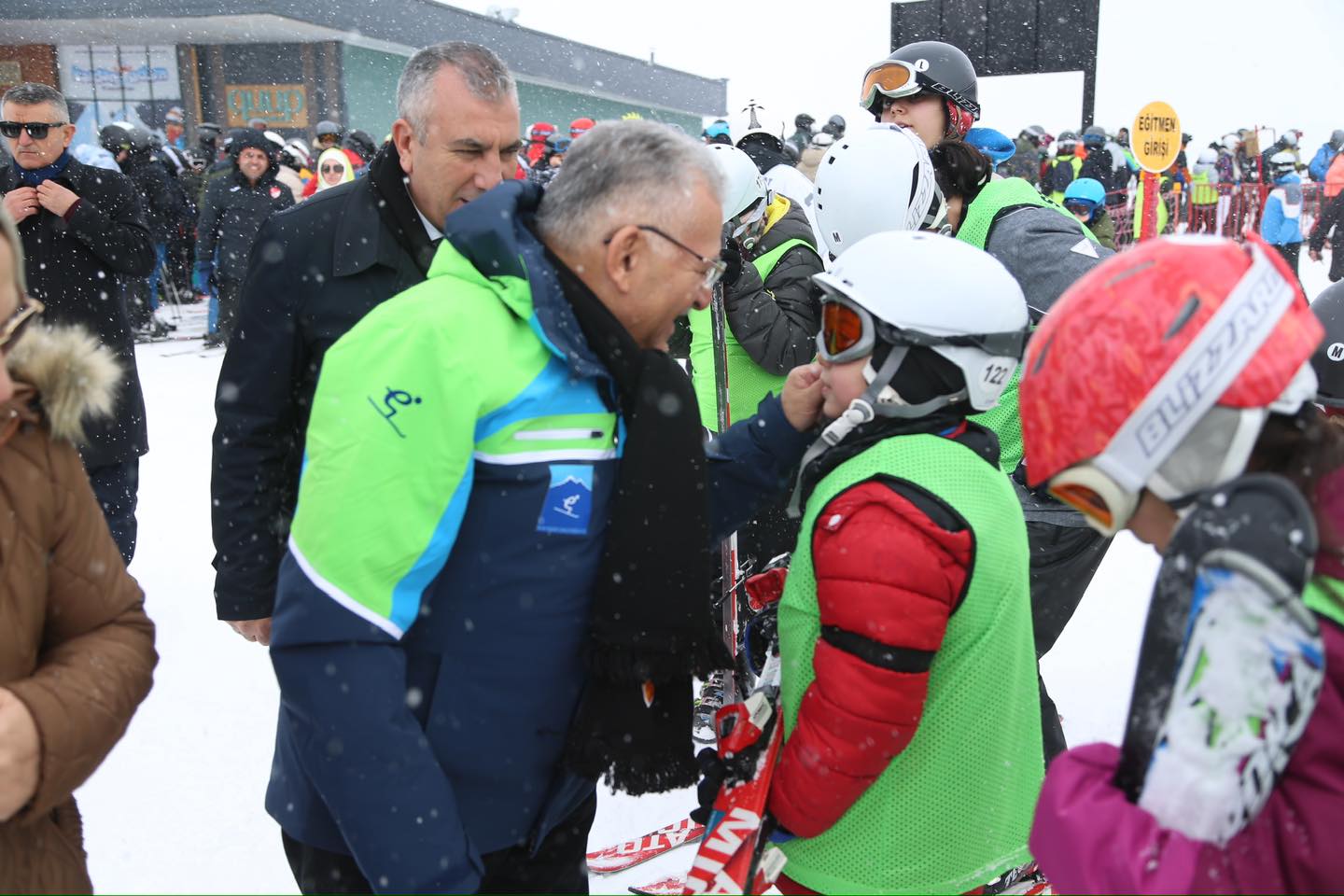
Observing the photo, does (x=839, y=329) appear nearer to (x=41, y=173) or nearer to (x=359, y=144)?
(x=41, y=173)

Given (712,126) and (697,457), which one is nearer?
(697,457)

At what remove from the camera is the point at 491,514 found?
5.33 feet

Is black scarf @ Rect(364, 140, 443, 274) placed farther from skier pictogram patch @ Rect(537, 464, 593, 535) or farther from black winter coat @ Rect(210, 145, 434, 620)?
skier pictogram patch @ Rect(537, 464, 593, 535)

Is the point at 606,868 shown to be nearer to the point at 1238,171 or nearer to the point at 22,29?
the point at 1238,171

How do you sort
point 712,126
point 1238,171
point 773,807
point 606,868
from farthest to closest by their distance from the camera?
1. point 1238,171
2. point 712,126
3. point 606,868
4. point 773,807

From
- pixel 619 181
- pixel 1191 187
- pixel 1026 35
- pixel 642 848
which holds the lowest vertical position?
pixel 642 848

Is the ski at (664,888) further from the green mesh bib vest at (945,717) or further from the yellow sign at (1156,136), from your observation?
the yellow sign at (1156,136)

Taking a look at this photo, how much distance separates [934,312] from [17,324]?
150cm

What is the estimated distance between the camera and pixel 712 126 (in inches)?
580

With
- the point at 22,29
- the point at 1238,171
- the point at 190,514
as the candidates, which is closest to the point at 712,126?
the point at 190,514

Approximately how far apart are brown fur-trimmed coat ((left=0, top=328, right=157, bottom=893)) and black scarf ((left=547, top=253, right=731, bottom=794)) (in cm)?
70

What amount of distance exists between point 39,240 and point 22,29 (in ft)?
98.4

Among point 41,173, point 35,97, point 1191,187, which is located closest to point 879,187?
point 41,173

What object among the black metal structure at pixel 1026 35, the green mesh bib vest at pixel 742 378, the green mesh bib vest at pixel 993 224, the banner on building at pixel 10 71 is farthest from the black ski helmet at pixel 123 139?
the banner on building at pixel 10 71
